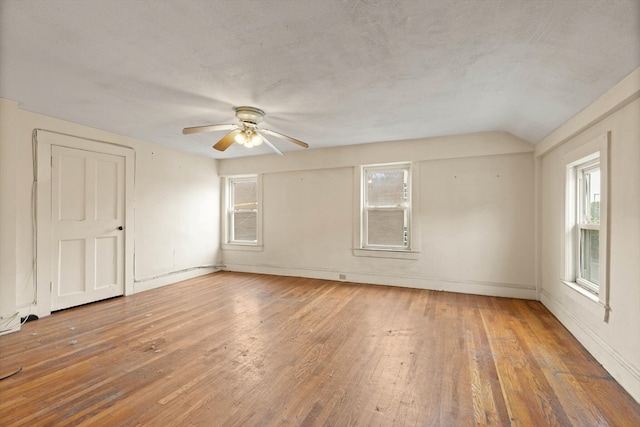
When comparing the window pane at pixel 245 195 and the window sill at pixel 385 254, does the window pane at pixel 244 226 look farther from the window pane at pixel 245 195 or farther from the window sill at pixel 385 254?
the window sill at pixel 385 254

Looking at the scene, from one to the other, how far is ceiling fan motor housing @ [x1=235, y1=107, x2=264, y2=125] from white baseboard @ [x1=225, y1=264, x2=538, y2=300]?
3104 mm

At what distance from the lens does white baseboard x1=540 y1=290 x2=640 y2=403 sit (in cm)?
194

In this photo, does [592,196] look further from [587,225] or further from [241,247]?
[241,247]

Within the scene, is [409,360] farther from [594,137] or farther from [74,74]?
[74,74]

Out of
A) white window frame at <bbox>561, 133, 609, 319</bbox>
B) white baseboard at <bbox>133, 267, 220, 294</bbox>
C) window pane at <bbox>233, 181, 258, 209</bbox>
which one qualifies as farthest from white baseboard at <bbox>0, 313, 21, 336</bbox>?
white window frame at <bbox>561, 133, 609, 319</bbox>

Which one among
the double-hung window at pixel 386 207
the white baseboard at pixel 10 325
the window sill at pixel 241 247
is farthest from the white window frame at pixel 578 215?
the white baseboard at pixel 10 325

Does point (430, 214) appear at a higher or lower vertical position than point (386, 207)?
lower

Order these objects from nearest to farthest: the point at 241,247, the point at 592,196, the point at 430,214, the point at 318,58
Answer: the point at 318,58, the point at 592,196, the point at 430,214, the point at 241,247

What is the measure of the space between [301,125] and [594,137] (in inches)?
119

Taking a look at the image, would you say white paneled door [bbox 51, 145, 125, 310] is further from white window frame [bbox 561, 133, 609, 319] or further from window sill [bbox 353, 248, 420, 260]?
white window frame [bbox 561, 133, 609, 319]

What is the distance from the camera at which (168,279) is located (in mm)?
4996

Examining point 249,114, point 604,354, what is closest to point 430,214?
point 604,354

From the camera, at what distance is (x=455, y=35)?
1.86 meters

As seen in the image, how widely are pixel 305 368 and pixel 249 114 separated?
8.41 feet
